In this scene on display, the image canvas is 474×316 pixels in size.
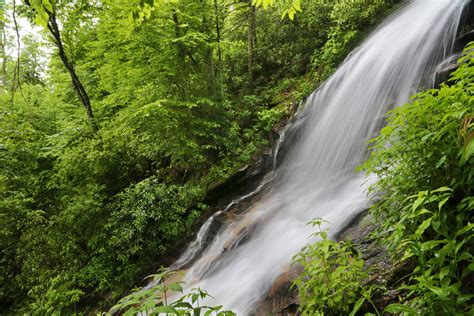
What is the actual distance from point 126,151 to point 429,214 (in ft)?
24.3

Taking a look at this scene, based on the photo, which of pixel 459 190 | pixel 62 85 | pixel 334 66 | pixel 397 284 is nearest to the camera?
pixel 459 190

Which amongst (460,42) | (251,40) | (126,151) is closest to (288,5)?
(460,42)

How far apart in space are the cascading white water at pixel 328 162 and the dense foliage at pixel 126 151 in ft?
3.48

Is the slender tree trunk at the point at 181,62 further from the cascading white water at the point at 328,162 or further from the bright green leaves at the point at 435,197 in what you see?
the bright green leaves at the point at 435,197

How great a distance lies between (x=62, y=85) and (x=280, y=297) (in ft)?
34.1

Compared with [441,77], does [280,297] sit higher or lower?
lower

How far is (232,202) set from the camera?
715 centimetres

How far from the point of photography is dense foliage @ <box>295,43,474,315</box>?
146 cm

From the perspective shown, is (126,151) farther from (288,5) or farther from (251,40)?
(288,5)

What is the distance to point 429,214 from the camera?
1.87 m

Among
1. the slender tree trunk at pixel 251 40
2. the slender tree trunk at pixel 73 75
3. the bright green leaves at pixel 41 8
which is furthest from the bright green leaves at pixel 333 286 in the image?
the slender tree trunk at pixel 251 40

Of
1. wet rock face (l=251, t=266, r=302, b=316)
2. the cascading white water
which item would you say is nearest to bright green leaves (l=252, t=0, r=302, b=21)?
A: wet rock face (l=251, t=266, r=302, b=316)

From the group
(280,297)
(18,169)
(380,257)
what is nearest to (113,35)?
(18,169)

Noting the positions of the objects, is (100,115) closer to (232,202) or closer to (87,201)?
(87,201)
